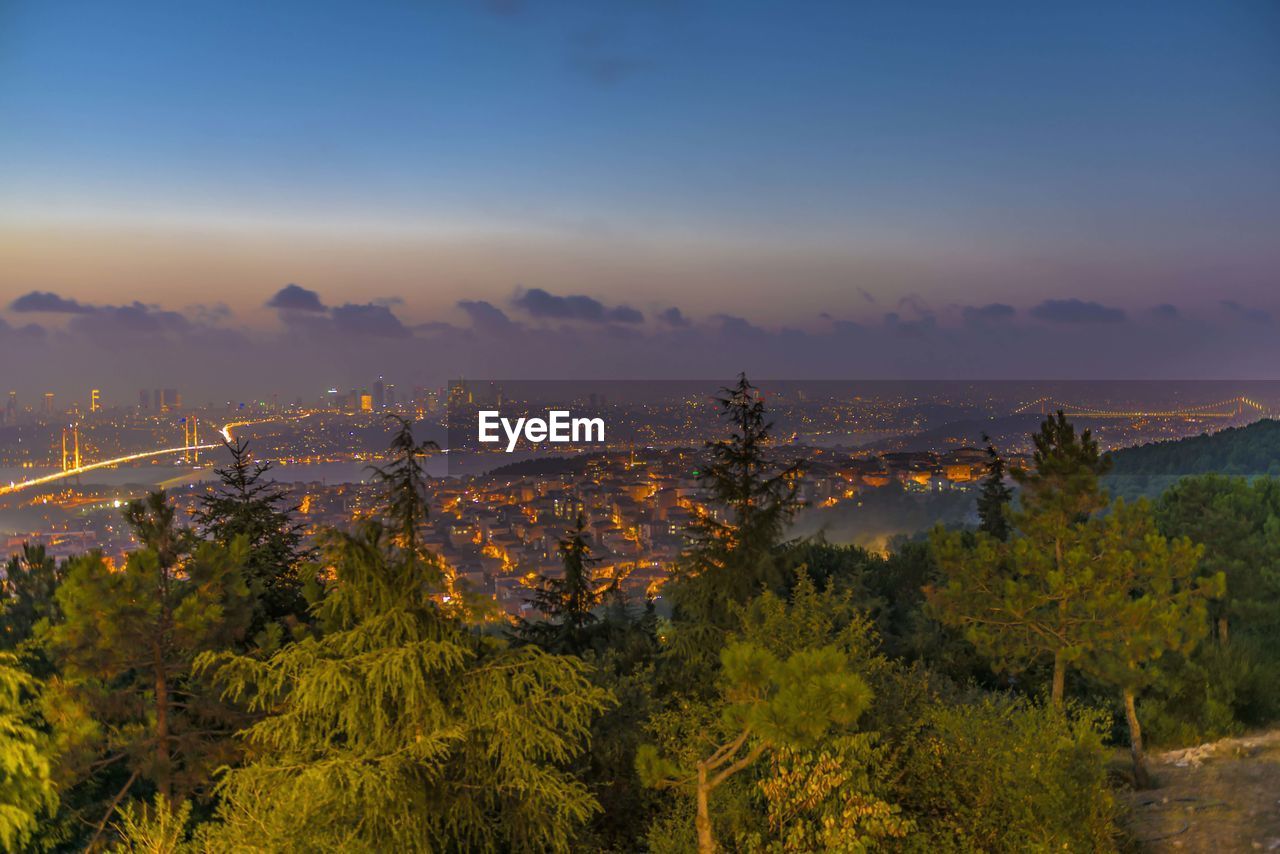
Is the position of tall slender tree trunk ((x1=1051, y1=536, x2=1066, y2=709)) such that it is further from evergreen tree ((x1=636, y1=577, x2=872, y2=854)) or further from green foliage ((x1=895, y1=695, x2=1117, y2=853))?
evergreen tree ((x1=636, y1=577, x2=872, y2=854))

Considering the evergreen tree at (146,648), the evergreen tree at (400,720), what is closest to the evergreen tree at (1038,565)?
the evergreen tree at (400,720)

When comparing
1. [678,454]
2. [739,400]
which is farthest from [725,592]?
[678,454]

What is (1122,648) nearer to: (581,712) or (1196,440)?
(581,712)

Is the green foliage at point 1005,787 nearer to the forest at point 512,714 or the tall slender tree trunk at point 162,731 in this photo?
the forest at point 512,714

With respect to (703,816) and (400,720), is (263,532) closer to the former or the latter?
(400,720)

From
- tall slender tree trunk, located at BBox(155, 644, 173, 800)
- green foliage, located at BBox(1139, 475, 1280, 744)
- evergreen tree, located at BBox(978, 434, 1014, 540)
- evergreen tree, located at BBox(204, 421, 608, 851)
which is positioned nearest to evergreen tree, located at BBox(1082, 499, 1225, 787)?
green foliage, located at BBox(1139, 475, 1280, 744)

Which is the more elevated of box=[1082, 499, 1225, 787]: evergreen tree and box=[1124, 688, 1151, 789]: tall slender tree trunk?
box=[1082, 499, 1225, 787]: evergreen tree
